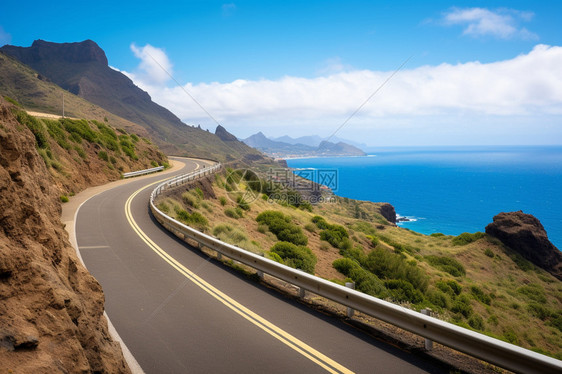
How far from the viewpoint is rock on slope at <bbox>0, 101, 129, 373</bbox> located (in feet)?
9.14

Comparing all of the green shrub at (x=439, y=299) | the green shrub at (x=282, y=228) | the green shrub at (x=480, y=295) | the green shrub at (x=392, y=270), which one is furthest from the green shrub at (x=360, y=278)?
the green shrub at (x=480, y=295)

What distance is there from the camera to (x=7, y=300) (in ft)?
9.71

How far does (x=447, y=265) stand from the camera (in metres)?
33.8

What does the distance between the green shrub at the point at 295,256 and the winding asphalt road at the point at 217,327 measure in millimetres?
5899

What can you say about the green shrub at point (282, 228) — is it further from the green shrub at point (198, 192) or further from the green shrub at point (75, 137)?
the green shrub at point (75, 137)

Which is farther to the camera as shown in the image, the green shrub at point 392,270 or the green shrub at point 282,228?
the green shrub at point 282,228

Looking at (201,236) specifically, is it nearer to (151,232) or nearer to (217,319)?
(151,232)

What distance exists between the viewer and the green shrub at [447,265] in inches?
1275

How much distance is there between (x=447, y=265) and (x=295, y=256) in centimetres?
2503

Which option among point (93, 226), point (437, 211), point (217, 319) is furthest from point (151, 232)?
point (437, 211)

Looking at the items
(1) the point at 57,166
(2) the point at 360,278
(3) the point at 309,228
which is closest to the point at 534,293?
(3) the point at 309,228

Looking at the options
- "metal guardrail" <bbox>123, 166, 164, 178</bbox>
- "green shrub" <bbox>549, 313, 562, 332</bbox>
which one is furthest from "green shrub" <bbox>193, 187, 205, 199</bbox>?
"green shrub" <bbox>549, 313, 562, 332</bbox>

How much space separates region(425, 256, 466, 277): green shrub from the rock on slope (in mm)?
34895

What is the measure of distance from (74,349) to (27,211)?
186 cm
